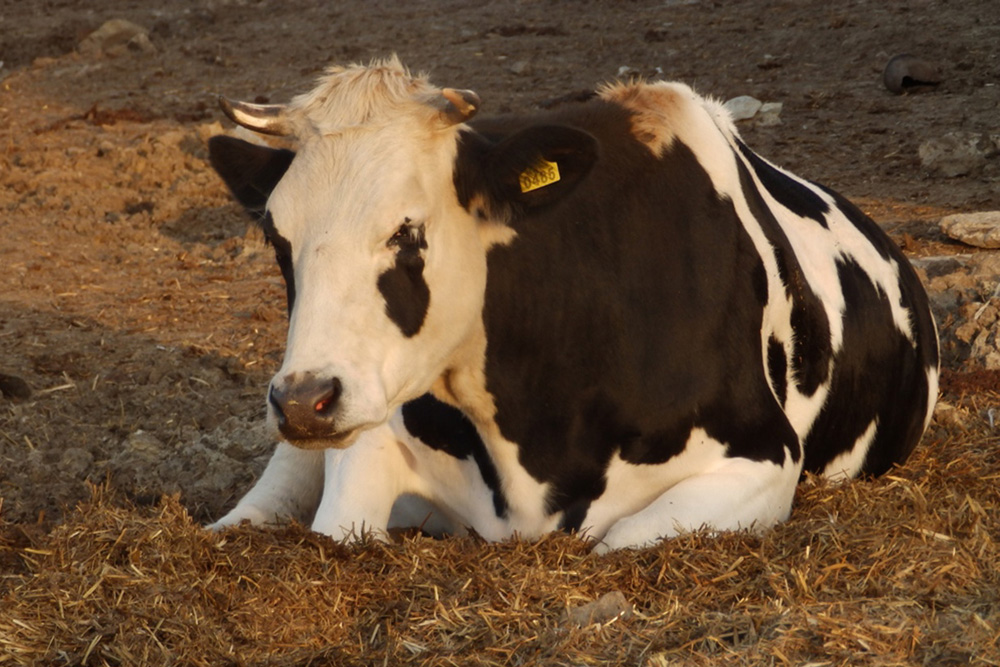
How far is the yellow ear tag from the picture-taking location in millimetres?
4363

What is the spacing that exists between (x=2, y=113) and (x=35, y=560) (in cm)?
1198

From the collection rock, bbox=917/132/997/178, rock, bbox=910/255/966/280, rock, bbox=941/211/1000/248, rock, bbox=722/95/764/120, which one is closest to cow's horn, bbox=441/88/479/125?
rock, bbox=910/255/966/280

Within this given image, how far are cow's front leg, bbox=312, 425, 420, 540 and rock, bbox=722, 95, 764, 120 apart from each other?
26.8 feet

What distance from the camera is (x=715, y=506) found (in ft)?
15.2

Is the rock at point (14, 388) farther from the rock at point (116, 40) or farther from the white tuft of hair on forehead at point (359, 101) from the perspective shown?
the rock at point (116, 40)

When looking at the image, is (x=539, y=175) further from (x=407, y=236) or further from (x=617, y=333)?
(x=617, y=333)

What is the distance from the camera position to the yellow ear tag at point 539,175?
4363mm

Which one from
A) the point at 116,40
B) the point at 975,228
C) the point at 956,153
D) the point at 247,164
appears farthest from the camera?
the point at 116,40

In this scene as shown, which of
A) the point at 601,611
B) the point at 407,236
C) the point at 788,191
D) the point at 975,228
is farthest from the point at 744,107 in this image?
the point at 601,611

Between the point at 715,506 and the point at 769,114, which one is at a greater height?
the point at 715,506

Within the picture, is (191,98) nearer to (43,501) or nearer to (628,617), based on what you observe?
(43,501)

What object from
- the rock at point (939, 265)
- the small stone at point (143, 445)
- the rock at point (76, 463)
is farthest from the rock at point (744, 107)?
the rock at point (76, 463)

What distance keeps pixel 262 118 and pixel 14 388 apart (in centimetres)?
310

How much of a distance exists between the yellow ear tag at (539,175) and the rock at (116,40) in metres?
14.7
